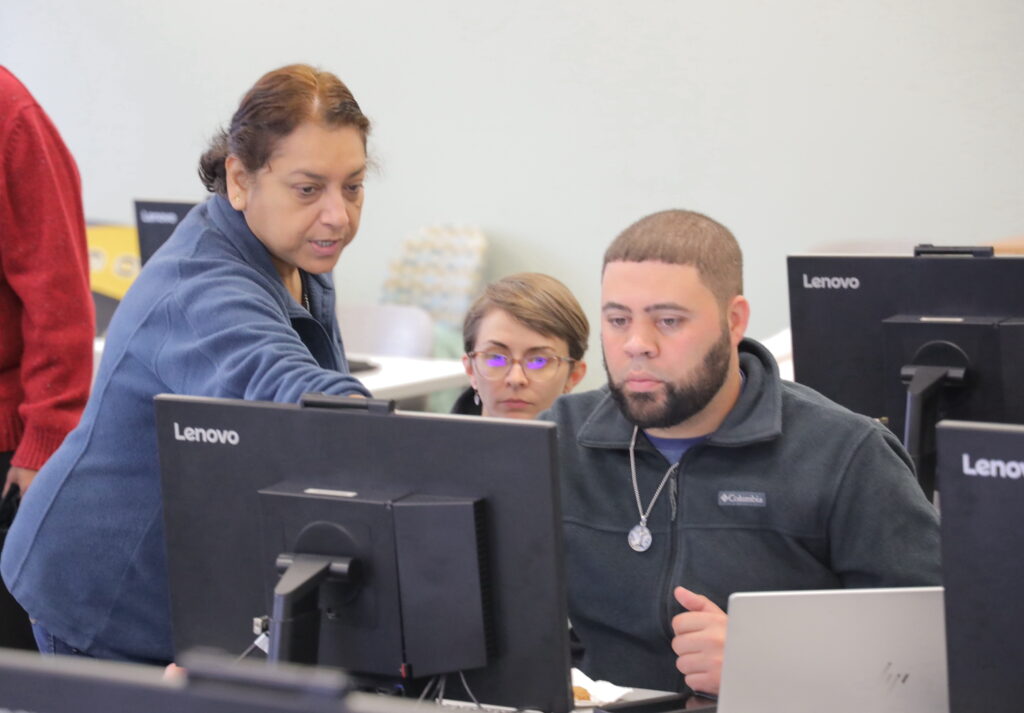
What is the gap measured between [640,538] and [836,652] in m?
0.55

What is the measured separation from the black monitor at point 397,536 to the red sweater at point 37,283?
115 cm

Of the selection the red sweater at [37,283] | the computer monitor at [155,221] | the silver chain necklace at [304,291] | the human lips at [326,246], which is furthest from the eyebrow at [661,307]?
the computer monitor at [155,221]


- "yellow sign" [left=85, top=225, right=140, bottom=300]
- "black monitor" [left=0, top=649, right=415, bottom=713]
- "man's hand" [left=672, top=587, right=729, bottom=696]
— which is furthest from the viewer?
"yellow sign" [left=85, top=225, right=140, bottom=300]

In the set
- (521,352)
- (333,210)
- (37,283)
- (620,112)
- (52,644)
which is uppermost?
(620,112)

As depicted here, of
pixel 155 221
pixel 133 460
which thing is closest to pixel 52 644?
pixel 133 460

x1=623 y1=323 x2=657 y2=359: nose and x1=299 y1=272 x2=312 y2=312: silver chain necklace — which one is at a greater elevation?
x1=299 y1=272 x2=312 y2=312: silver chain necklace

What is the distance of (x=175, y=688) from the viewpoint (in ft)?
2.53

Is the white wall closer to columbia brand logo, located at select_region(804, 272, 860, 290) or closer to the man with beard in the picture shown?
columbia brand logo, located at select_region(804, 272, 860, 290)

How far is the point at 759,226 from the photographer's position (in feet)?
14.7

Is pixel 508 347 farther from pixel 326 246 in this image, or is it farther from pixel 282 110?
pixel 282 110

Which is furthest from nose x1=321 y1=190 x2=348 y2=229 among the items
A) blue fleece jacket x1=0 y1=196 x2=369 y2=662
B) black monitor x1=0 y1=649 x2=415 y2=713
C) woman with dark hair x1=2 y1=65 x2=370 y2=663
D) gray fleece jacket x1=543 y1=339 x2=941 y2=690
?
black monitor x1=0 y1=649 x2=415 y2=713

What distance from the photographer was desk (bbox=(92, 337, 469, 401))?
3574 mm

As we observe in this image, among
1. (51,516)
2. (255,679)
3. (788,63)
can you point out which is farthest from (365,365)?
(255,679)

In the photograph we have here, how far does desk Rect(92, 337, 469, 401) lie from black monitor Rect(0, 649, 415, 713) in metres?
2.64
